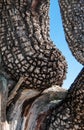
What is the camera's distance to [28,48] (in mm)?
3121

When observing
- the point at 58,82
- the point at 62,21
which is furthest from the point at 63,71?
the point at 62,21

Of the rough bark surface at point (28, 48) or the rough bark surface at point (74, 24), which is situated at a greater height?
the rough bark surface at point (74, 24)

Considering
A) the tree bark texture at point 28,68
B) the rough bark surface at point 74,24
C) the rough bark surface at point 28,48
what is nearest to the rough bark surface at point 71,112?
the tree bark texture at point 28,68

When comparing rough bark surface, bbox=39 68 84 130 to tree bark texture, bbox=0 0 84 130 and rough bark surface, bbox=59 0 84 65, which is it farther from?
rough bark surface, bbox=59 0 84 65

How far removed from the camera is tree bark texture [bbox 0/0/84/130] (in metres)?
3.12

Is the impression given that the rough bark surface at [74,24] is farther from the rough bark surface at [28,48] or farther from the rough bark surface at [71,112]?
the rough bark surface at [28,48]

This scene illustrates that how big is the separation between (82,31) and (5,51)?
5.50ft

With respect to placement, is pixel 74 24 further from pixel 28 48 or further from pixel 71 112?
pixel 28 48

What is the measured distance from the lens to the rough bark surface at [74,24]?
14.1ft

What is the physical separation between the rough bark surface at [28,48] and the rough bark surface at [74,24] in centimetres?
97

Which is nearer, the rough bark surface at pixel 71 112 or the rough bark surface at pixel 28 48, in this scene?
the rough bark surface at pixel 28 48

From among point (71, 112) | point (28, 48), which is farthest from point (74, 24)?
point (28, 48)

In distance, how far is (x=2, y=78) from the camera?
10.7ft

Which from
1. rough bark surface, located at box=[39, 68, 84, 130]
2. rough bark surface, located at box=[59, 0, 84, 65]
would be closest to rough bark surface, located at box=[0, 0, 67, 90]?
rough bark surface, located at box=[39, 68, 84, 130]
